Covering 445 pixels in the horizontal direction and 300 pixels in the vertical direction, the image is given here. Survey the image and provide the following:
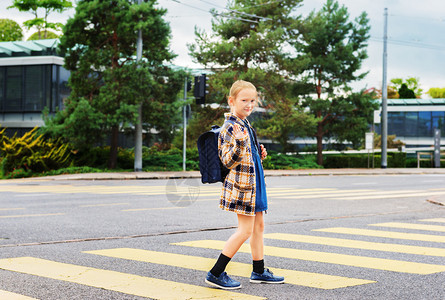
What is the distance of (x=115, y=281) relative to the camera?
17.4 ft

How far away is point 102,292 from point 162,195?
10.5 m

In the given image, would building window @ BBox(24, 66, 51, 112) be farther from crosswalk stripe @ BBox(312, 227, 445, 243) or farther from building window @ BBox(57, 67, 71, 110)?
crosswalk stripe @ BBox(312, 227, 445, 243)

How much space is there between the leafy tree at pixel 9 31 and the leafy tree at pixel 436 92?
254 ft

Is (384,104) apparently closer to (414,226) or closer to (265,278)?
(414,226)

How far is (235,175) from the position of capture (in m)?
4.97

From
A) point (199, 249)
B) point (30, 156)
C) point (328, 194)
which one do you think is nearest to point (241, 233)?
point (199, 249)

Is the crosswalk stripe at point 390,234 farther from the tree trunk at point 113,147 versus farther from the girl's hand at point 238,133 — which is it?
the tree trunk at point 113,147

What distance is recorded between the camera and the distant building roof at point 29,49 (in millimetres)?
33125

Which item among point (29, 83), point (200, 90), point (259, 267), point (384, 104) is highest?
point (29, 83)

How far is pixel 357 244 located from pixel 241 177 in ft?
10.7

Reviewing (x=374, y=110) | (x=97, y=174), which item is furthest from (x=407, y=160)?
(x=97, y=174)

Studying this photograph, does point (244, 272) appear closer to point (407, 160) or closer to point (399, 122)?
point (407, 160)

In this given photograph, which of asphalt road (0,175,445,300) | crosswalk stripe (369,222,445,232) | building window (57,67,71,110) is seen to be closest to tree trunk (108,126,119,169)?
building window (57,67,71,110)

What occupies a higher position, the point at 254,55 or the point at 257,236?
the point at 254,55
